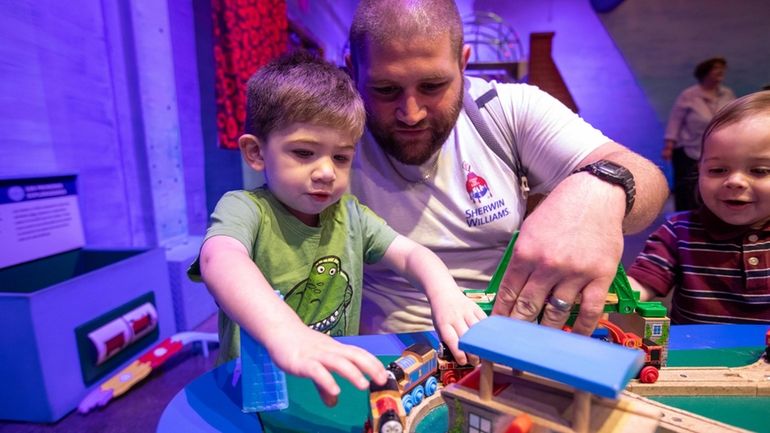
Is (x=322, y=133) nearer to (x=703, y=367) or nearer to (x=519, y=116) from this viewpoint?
(x=519, y=116)

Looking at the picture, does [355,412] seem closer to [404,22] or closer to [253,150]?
[253,150]

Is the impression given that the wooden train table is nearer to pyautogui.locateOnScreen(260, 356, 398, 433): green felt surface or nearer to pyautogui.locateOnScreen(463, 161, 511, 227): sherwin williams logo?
pyautogui.locateOnScreen(260, 356, 398, 433): green felt surface

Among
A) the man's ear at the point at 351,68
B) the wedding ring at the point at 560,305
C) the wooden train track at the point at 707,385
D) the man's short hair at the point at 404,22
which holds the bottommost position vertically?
the wooden train track at the point at 707,385

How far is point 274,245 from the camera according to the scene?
2.59ft

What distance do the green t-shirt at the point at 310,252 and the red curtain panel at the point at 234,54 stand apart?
1492mm

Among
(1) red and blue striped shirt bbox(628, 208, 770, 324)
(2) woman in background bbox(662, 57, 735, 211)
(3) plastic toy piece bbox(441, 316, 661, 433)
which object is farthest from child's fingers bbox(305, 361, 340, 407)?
(2) woman in background bbox(662, 57, 735, 211)

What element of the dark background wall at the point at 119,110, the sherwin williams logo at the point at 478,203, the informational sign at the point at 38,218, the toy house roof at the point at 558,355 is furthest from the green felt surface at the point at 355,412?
the dark background wall at the point at 119,110

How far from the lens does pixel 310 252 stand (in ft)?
2.72

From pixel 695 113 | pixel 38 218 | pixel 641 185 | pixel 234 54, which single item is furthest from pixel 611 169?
pixel 695 113

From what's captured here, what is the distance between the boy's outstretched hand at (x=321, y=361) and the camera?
43 centimetres

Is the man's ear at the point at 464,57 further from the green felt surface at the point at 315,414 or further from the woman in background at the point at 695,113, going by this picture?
the woman in background at the point at 695,113

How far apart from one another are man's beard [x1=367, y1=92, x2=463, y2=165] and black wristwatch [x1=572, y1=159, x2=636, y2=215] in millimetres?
339

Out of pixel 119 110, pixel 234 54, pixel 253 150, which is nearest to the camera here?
pixel 253 150

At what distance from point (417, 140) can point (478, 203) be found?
21 centimetres
